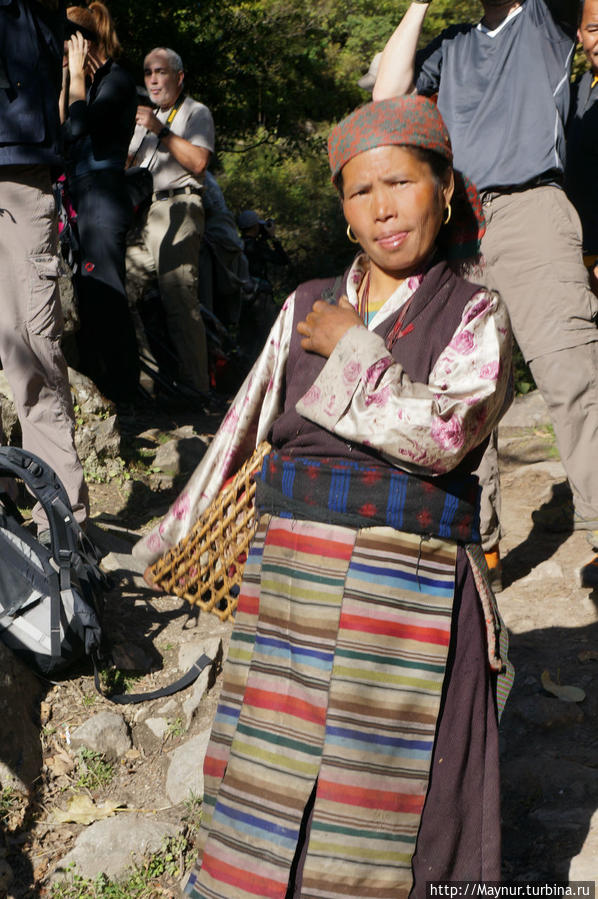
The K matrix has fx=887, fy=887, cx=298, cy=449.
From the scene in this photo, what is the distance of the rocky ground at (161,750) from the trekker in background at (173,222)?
116 inches

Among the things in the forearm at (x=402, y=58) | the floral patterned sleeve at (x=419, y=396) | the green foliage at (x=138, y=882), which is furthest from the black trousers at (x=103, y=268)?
the floral patterned sleeve at (x=419, y=396)

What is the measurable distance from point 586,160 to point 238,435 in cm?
242

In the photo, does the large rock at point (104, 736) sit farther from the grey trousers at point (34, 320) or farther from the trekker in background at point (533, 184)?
the trekker in background at point (533, 184)

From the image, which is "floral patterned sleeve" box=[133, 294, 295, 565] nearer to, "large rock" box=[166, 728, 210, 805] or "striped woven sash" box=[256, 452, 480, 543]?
"striped woven sash" box=[256, 452, 480, 543]

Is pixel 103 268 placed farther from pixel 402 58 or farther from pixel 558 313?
pixel 558 313

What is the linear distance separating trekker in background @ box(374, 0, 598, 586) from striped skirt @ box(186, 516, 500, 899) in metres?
1.53

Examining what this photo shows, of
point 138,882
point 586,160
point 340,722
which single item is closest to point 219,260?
point 586,160

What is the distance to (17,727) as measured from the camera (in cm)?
284

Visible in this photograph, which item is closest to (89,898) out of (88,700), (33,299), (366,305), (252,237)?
(88,700)

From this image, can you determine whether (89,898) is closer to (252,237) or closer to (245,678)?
(245,678)

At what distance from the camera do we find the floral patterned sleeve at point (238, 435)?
2.02m

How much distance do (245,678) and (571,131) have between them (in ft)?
9.18

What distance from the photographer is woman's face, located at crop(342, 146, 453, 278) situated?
72.9 inches

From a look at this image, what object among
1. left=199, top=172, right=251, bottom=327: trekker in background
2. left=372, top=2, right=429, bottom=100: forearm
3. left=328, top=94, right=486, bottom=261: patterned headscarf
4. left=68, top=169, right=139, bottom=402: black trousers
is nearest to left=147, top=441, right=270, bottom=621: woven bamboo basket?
left=328, top=94, right=486, bottom=261: patterned headscarf
